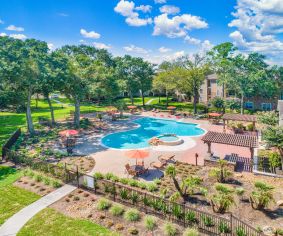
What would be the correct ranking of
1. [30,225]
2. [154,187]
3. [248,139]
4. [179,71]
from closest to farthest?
[30,225]
[154,187]
[248,139]
[179,71]

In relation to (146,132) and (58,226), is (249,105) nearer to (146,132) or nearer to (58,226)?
(146,132)

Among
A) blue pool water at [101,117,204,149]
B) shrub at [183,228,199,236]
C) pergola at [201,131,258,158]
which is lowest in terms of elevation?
shrub at [183,228,199,236]

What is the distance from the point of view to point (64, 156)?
2358 centimetres

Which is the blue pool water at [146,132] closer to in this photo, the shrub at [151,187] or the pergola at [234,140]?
the pergola at [234,140]

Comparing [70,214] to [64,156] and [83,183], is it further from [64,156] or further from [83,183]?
[64,156]

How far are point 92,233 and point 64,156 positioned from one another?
1291 cm

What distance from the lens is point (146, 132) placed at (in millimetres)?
34812

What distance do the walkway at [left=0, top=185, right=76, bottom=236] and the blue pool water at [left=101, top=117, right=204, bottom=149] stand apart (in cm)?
1155

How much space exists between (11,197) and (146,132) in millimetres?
21682

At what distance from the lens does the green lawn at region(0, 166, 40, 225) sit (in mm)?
14023

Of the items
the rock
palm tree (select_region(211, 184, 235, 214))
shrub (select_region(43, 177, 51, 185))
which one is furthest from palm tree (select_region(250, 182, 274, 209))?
shrub (select_region(43, 177, 51, 185))

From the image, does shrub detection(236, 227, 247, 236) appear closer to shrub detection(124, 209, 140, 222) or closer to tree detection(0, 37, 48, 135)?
shrub detection(124, 209, 140, 222)

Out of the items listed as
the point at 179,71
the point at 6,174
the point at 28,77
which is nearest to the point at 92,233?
the point at 6,174

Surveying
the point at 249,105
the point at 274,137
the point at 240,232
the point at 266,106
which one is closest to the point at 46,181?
the point at 240,232
